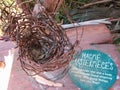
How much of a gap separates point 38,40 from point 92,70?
0.36 metres

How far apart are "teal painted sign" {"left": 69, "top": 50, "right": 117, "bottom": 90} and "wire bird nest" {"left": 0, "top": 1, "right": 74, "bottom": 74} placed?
0.49ft

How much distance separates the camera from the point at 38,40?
1.70 m

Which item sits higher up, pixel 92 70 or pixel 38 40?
pixel 38 40

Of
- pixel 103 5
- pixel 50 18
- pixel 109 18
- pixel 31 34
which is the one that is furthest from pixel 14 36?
pixel 103 5

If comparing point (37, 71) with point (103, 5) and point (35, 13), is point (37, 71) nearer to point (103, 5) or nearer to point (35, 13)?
point (35, 13)

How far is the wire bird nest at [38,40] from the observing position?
162cm

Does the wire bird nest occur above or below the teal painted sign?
above

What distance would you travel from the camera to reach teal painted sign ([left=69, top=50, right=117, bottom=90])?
1.83 metres

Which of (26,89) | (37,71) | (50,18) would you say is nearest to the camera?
(50,18)

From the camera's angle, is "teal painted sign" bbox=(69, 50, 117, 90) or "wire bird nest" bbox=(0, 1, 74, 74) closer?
"wire bird nest" bbox=(0, 1, 74, 74)

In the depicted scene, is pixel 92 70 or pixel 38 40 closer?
pixel 38 40

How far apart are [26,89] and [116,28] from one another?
0.79m

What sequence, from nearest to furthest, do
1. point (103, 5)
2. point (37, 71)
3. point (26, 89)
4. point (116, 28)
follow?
point (37, 71) < point (26, 89) < point (116, 28) < point (103, 5)

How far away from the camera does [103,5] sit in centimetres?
256
